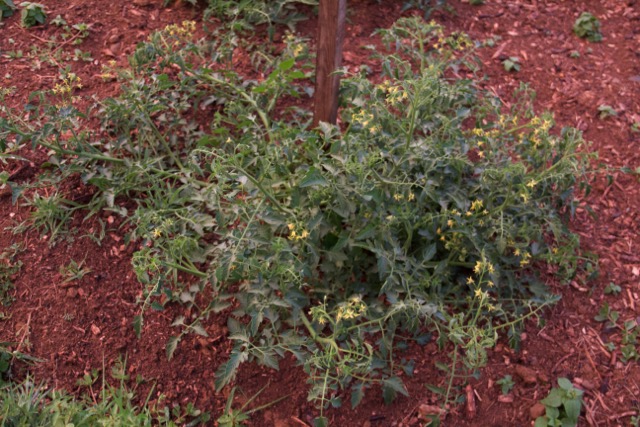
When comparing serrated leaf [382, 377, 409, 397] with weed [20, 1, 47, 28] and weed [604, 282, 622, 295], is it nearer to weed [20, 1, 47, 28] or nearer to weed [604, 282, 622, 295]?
weed [604, 282, 622, 295]

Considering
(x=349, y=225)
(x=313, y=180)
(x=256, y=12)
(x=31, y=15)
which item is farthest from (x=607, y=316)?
(x=31, y=15)

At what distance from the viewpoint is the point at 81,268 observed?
3.29 m

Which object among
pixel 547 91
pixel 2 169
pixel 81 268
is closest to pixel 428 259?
pixel 81 268

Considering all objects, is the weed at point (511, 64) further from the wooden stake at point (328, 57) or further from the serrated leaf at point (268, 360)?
the serrated leaf at point (268, 360)

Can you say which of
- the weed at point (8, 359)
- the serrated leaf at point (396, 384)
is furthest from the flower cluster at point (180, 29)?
the serrated leaf at point (396, 384)

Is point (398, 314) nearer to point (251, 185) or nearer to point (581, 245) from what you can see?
point (251, 185)

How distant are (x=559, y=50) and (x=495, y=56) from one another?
48 cm

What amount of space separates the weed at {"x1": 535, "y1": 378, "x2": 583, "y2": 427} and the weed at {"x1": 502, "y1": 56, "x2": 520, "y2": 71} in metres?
2.26

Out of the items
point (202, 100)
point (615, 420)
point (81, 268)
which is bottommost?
point (615, 420)

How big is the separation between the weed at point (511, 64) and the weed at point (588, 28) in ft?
2.01

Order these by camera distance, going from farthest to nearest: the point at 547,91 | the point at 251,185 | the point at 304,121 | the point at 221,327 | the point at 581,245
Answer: the point at 547,91 → the point at 304,121 → the point at 581,245 → the point at 221,327 → the point at 251,185

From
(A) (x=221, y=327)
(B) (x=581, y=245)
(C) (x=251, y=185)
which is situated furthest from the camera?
(B) (x=581, y=245)

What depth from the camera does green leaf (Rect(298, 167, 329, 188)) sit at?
104 inches

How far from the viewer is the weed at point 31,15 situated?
13.9ft
